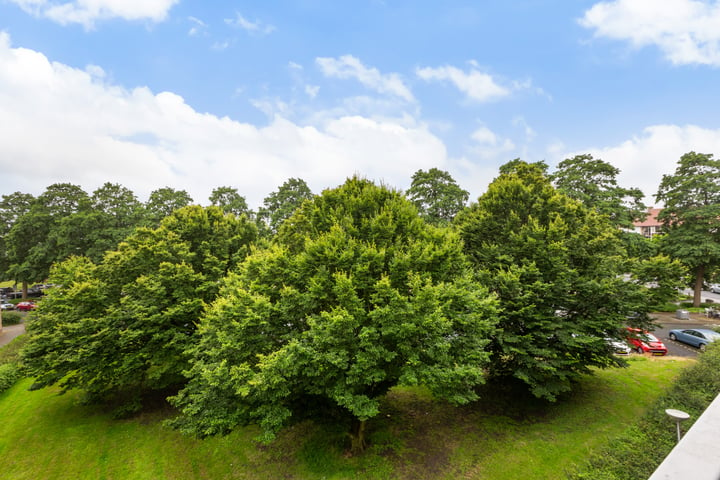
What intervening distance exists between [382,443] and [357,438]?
1.02m

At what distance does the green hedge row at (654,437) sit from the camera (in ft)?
20.2

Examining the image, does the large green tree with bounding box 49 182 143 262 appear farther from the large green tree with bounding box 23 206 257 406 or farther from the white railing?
the white railing

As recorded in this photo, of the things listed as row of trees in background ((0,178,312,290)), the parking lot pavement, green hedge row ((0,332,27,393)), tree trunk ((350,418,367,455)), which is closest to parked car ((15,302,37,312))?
row of trees in background ((0,178,312,290))

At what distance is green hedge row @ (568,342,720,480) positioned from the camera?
243 inches

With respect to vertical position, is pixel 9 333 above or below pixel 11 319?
below

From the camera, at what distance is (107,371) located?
46.7ft

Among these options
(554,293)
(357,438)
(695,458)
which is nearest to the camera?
(695,458)

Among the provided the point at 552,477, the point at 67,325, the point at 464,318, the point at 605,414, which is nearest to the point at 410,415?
the point at 552,477

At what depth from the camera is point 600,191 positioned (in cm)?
2967

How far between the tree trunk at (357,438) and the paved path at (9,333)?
31092mm

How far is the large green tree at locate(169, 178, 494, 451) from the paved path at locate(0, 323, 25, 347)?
27.6 m

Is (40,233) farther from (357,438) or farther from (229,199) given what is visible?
(357,438)

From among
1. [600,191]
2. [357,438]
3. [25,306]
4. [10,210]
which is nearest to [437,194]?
[600,191]

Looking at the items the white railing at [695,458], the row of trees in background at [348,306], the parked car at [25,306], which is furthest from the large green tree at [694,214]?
the parked car at [25,306]
